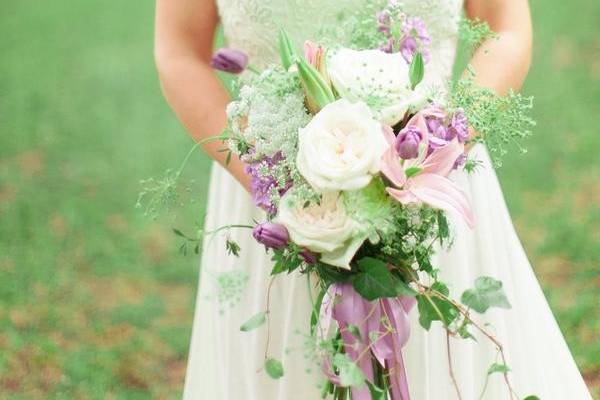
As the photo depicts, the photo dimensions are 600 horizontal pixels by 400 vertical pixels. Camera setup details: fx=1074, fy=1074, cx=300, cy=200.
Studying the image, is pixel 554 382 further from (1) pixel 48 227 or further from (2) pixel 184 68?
(1) pixel 48 227

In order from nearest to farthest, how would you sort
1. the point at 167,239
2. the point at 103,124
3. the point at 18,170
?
the point at 167,239
the point at 18,170
the point at 103,124

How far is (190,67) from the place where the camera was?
2553 mm

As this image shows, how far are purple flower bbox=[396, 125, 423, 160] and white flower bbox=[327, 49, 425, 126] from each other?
0.06 metres

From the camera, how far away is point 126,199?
251 inches

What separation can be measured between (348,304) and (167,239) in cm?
408

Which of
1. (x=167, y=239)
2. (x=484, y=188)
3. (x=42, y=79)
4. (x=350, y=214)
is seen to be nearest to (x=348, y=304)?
(x=350, y=214)

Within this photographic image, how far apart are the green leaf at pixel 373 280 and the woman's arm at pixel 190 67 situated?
749mm

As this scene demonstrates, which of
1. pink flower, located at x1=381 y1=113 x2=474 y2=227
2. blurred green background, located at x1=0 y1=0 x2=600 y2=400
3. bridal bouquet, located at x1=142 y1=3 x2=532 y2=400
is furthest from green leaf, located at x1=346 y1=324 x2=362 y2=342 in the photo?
blurred green background, located at x1=0 y1=0 x2=600 y2=400

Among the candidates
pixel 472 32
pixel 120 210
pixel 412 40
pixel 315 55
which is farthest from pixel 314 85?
pixel 120 210

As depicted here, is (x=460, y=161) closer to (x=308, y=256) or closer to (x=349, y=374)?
(x=308, y=256)

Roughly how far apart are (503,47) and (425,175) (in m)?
0.80

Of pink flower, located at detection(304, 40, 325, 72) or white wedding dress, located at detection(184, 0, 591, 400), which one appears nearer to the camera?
pink flower, located at detection(304, 40, 325, 72)

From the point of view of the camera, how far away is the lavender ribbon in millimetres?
1872

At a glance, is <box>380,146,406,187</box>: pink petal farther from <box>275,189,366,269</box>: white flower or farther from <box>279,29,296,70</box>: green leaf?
<box>279,29,296,70</box>: green leaf
